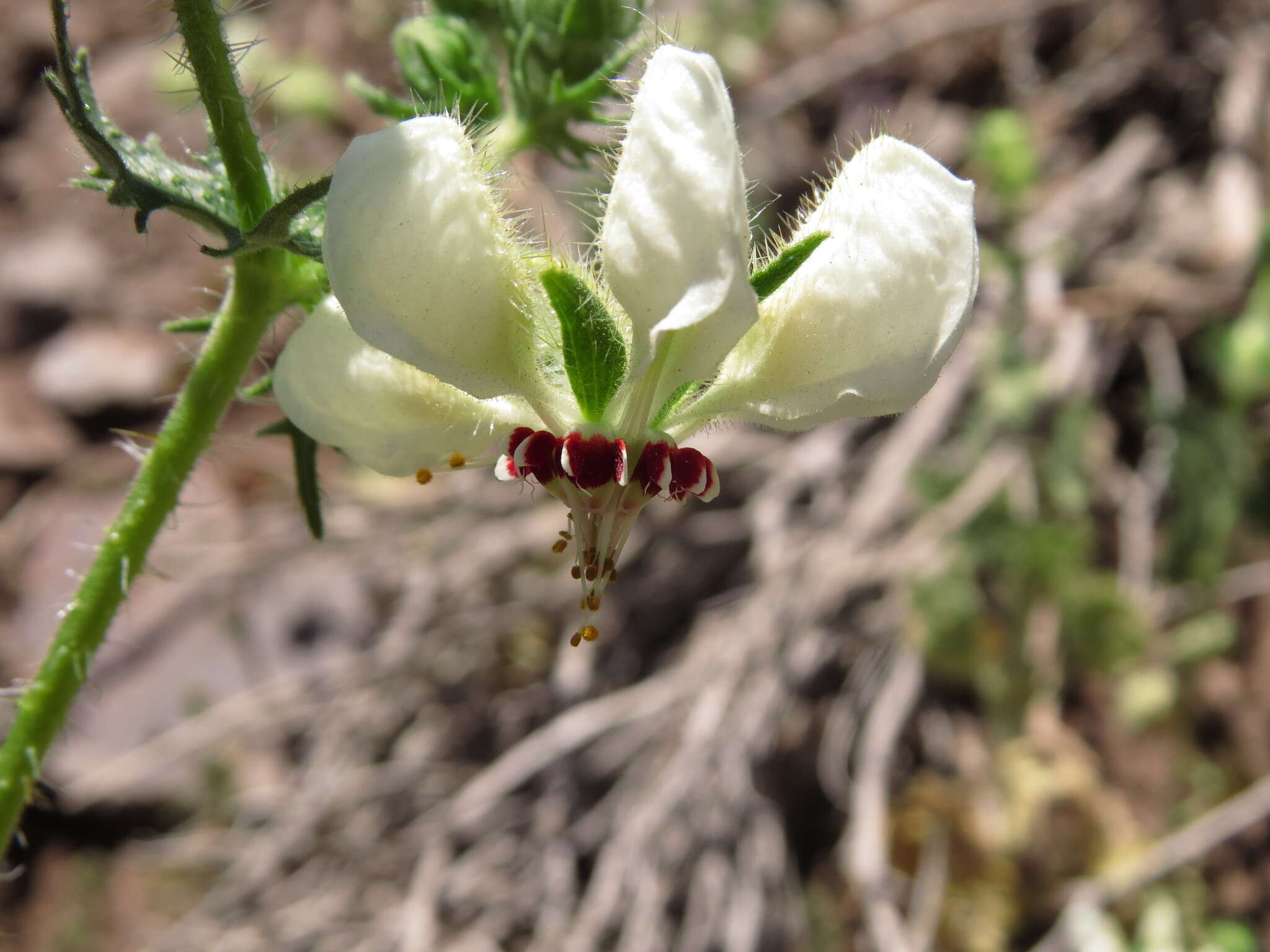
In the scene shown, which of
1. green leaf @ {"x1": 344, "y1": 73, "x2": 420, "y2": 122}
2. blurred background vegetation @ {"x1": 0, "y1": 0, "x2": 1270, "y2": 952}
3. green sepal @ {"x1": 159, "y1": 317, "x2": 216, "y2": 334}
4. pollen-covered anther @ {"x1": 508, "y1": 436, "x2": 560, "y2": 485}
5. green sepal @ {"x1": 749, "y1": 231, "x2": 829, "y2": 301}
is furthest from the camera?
blurred background vegetation @ {"x1": 0, "y1": 0, "x2": 1270, "y2": 952}

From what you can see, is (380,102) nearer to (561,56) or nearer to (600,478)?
(561,56)

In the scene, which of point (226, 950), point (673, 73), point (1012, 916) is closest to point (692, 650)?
point (1012, 916)

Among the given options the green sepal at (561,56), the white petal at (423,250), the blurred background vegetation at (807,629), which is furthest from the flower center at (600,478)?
the blurred background vegetation at (807,629)

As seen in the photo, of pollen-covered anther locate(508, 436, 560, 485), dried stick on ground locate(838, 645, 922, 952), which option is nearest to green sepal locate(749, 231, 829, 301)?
pollen-covered anther locate(508, 436, 560, 485)

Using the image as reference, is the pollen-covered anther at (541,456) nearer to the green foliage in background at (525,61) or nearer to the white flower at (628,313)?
the white flower at (628,313)

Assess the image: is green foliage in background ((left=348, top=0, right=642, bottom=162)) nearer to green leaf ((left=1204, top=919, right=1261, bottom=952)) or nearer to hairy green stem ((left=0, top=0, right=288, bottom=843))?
hairy green stem ((left=0, top=0, right=288, bottom=843))

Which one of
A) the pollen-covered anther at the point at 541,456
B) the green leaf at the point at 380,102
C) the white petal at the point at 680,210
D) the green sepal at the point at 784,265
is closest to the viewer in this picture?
the white petal at the point at 680,210

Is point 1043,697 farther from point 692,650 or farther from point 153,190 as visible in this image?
point 153,190
